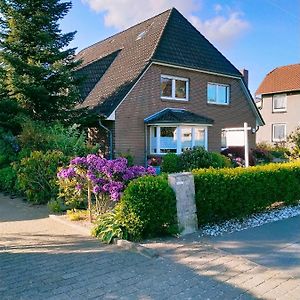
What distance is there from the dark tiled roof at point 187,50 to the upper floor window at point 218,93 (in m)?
0.88

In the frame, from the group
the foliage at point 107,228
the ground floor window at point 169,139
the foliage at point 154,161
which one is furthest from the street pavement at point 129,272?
the ground floor window at point 169,139

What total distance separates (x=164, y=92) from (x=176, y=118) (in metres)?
1.94

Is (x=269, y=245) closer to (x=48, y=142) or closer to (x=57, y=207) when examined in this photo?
(x=57, y=207)

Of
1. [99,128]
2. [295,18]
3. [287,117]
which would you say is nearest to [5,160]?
[99,128]

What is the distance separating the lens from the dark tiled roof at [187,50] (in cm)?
1730

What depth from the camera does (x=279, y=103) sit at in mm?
33406

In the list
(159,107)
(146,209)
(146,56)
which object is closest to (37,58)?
(146,56)

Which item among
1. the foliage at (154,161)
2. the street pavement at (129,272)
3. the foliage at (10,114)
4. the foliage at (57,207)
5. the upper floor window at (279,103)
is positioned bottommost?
the street pavement at (129,272)

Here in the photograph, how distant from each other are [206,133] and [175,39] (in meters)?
5.43

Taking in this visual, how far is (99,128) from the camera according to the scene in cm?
1664

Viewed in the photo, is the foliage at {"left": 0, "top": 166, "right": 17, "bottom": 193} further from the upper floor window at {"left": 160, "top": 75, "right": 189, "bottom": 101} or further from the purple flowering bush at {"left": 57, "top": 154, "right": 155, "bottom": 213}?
the upper floor window at {"left": 160, "top": 75, "right": 189, "bottom": 101}

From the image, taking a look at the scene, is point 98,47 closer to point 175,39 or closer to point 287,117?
point 175,39

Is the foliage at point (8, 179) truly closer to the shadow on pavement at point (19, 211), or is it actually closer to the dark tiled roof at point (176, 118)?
the shadow on pavement at point (19, 211)

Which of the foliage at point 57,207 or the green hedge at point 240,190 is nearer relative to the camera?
the green hedge at point 240,190
